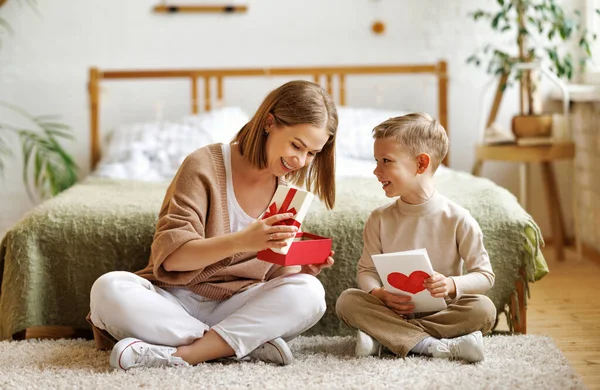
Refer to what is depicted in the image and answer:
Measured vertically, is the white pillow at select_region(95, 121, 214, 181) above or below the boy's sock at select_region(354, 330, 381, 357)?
above

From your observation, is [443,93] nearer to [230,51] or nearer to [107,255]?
[230,51]

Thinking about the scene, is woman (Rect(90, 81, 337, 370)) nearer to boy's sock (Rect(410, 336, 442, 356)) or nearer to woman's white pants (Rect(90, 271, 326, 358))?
woman's white pants (Rect(90, 271, 326, 358))

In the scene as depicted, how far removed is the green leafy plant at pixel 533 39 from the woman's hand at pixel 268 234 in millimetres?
1811

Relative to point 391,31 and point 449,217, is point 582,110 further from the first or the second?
point 449,217

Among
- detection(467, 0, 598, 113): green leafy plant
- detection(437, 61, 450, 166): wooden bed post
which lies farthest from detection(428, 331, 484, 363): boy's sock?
detection(437, 61, 450, 166): wooden bed post

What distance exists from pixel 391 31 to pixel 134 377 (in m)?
2.72

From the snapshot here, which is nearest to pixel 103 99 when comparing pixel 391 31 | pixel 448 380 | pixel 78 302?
pixel 391 31

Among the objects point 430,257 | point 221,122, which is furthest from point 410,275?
point 221,122

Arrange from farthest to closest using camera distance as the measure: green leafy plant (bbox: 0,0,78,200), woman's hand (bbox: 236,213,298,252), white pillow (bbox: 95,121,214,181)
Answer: green leafy plant (bbox: 0,0,78,200) < white pillow (bbox: 95,121,214,181) < woman's hand (bbox: 236,213,298,252)

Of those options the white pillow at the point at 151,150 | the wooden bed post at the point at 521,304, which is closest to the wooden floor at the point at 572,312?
the wooden bed post at the point at 521,304

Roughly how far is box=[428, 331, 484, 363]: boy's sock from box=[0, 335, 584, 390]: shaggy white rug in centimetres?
3

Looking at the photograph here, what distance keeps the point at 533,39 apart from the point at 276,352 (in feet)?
8.66

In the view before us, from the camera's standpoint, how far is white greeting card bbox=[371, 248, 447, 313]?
68.1 inches

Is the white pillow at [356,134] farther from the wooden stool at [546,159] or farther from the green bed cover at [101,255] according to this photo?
the green bed cover at [101,255]
